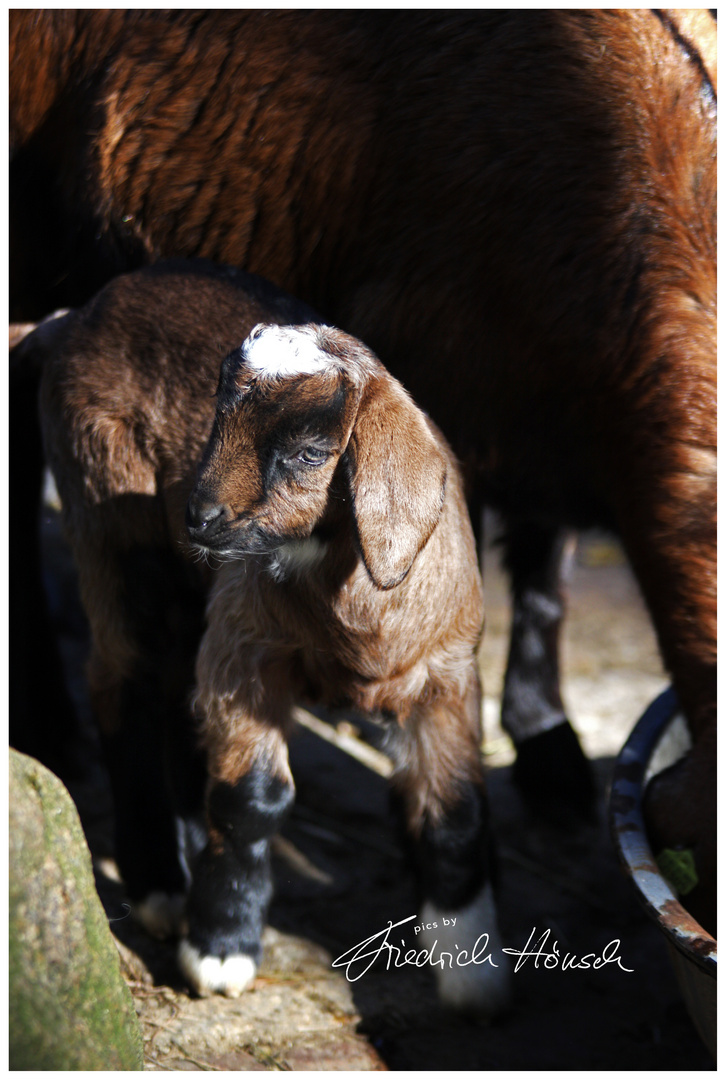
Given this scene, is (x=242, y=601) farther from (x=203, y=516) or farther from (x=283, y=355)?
(x=283, y=355)

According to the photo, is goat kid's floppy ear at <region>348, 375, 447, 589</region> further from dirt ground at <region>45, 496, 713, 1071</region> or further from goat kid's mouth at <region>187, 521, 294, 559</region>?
dirt ground at <region>45, 496, 713, 1071</region>

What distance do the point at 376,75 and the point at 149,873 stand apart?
244cm

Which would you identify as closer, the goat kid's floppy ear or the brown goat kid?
the goat kid's floppy ear

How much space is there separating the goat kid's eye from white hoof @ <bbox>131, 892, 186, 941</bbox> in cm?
A: 161

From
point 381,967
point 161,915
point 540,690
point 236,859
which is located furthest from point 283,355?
point 540,690

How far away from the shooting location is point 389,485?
2.26 m

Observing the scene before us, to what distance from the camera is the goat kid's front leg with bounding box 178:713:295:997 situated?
2828 millimetres

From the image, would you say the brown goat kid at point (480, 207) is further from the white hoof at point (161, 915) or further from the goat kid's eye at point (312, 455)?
the white hoof at point (161, 915)

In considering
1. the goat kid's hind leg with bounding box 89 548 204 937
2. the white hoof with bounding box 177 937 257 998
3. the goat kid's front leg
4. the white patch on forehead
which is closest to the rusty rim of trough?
the goat kid's front leg

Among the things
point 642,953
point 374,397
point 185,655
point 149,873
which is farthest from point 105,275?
point 642,953

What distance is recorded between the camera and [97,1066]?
85.3 inches

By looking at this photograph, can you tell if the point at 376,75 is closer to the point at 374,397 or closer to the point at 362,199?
the point at 362,199

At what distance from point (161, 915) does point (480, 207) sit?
2234mm

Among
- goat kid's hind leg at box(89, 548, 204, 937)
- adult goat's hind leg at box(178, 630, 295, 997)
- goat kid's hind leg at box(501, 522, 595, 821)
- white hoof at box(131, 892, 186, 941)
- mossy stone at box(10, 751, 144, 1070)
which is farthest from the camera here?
goat kid's hind leg at box(501, 522, 595, 821)
